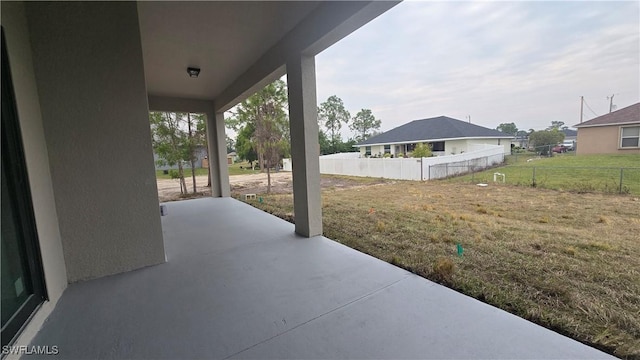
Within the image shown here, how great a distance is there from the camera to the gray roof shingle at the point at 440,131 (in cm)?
1295

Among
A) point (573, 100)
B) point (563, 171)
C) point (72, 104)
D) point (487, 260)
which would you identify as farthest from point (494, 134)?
point (72, 104)

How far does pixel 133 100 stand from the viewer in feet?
8.11

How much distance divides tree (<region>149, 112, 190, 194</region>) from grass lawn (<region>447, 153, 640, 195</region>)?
9194 millimetres

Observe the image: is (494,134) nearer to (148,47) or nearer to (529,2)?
(529,2)

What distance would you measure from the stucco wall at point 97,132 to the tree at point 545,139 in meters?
5.32

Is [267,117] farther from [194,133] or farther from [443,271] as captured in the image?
[443,271]

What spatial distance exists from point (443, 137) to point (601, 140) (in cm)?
1085

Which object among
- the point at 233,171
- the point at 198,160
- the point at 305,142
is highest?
the point at 305,142

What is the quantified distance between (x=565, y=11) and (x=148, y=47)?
493cm

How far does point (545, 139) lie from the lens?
4.34 meters

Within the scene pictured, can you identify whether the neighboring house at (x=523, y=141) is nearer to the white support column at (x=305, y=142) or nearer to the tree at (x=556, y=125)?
the tree at (x=556, y=125)

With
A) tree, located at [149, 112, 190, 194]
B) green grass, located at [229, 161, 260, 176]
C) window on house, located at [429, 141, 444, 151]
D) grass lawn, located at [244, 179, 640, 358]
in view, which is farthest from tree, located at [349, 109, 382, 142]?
grass lawn, located at [244, 179, 640, 358]

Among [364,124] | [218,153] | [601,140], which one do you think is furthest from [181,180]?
[364,124]

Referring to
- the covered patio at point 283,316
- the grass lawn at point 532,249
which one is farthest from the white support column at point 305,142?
the covered patio at point 283,316
